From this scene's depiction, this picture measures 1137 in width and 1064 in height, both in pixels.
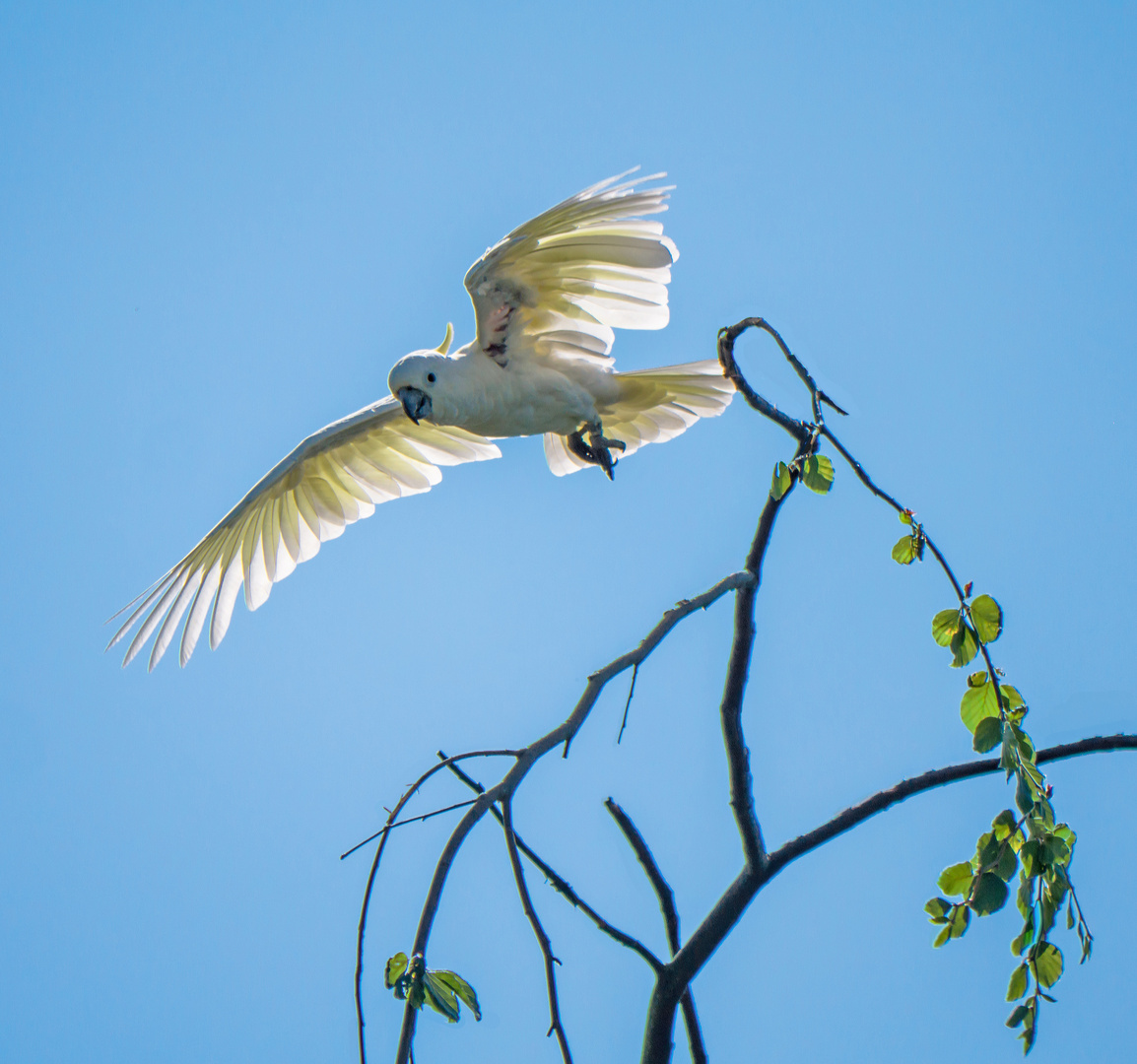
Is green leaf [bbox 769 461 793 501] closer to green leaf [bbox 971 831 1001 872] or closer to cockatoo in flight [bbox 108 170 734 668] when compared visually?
green leaf [bbox 971 831 1001 872]

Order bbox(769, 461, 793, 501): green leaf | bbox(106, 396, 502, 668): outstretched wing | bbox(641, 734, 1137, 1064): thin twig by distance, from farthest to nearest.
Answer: bbox(106, 396, 502, 668): outstretched wing, bbox(641, 734, 1137, 1064): thin twig, bbox(769, 461, 793, 501): green leaf

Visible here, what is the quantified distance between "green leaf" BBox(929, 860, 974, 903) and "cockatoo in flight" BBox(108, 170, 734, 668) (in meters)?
2.02

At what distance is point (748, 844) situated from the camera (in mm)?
2541

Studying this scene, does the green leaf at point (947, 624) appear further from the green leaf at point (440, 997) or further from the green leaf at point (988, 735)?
the green leaf at point (440, 997)

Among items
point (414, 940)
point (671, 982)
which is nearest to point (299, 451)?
point (671, 982)

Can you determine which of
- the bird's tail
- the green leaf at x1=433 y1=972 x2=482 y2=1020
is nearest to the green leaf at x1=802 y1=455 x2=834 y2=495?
the green leaf at x1=433 y1=972 x2=482 y2=1020

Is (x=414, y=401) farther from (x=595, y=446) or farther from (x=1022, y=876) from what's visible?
(x=1022, y=876)

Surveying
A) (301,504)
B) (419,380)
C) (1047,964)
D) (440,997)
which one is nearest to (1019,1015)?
(1047,964)

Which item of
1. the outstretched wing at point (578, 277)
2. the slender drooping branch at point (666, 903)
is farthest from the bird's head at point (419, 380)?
the slender drooping branch at point (666, 903)

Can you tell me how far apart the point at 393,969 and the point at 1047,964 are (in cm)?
96

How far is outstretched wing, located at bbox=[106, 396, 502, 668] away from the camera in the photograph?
3.95 meters

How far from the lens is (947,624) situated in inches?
70.2

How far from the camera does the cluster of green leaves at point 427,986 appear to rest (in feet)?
4.61

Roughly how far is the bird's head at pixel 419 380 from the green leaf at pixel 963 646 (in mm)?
2065
